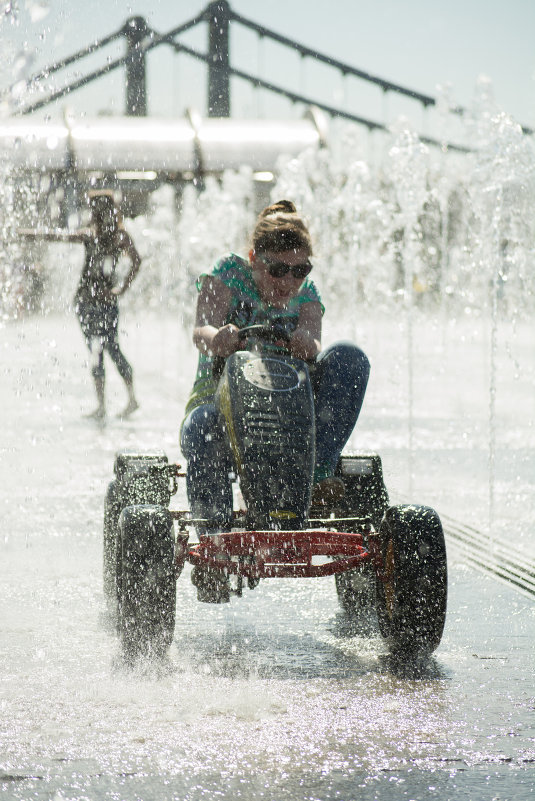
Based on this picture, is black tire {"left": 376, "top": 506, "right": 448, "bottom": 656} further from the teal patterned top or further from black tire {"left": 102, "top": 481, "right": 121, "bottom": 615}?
black tire {"left": 102, "top": 481, "right": 121, "bottom": 615}

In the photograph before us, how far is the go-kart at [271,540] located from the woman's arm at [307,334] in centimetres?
6

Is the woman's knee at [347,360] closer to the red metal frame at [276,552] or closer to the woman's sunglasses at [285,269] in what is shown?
the woman's sunglasses at [285,269]

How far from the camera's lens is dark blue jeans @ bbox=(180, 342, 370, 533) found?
3.29 m

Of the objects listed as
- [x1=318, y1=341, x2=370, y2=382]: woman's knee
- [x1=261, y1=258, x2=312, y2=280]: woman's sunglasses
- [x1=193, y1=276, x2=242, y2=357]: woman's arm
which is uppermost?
[x1=261, y1=258, x2=312, y2=280]: woman's sunglasses

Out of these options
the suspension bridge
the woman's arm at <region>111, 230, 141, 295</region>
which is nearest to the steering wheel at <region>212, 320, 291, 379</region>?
the woman's arm at <region>111, 230, 141, 295</region>

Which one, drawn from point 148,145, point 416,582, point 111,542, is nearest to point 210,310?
point 111,542

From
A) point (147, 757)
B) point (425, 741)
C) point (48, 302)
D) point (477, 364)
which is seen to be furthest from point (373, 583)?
point (48, 302)

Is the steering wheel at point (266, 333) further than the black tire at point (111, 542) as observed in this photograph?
No

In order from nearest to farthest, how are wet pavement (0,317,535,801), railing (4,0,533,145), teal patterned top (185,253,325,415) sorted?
wet pavement (0,317,535,801)
teal patterned top (185,253,325,415)
railing (4,0,533,145)

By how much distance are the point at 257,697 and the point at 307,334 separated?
109cm

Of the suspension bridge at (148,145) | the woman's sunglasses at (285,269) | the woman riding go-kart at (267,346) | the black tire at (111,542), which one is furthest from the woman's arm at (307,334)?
the suspension bridge at (148,145)

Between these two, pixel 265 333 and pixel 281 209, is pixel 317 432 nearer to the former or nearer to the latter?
pixel 265 333

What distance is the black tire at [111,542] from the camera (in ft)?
12.1

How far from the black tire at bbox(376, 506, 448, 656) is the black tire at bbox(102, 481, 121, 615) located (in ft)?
3.27
